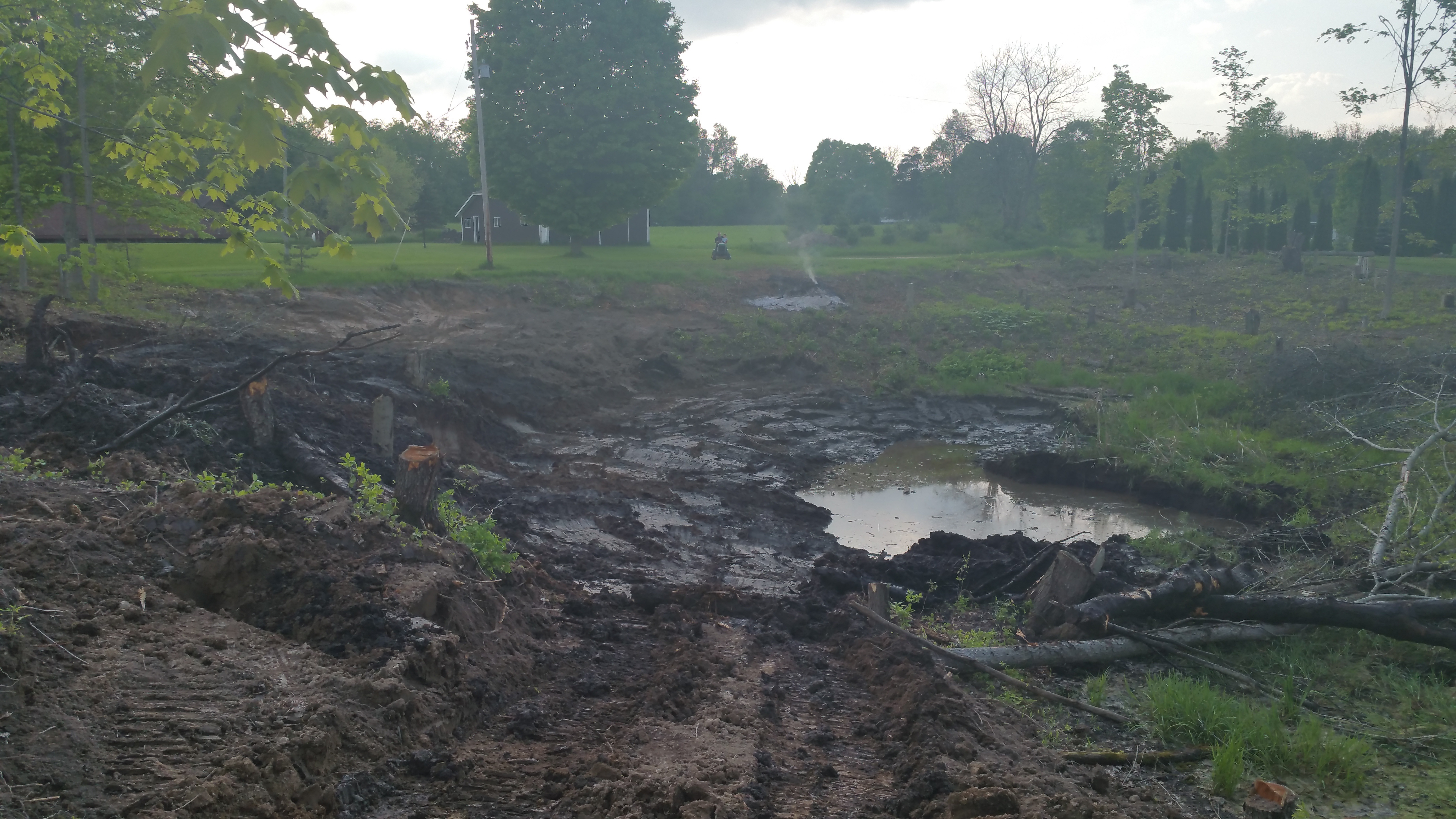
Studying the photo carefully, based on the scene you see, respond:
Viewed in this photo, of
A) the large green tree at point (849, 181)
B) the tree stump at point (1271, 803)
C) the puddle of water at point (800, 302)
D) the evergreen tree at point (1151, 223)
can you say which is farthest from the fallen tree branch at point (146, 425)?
the large green tree at point (849, 181)

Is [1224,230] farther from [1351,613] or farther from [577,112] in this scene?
[1351,613]

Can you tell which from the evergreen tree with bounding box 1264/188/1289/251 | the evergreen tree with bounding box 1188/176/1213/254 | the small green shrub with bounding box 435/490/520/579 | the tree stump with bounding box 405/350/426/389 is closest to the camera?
the small green shrub with bounding box 435/490/520/579

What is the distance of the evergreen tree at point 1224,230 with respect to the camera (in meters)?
37.7

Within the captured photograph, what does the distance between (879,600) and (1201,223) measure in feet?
142

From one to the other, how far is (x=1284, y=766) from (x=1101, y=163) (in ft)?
102

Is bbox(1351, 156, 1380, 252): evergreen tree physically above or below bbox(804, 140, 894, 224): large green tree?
below

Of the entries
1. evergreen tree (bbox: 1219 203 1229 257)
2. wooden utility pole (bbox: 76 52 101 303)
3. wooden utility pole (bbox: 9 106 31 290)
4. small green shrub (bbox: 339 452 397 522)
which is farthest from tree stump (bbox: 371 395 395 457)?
evergreen tree (bbox: 1219 203 1229 257)

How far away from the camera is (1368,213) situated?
134 feet

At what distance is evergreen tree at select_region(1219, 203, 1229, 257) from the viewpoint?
37688mm

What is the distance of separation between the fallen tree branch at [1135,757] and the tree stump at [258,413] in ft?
26.0

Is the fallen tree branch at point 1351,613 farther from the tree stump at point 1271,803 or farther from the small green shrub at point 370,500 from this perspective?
the small green shrub at point 370,500

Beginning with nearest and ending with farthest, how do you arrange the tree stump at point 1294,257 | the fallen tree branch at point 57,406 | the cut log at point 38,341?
1. the fallen tree branch at point 57,406
2. the cut log at point 38,341
3. the tree stump at point 1294,257

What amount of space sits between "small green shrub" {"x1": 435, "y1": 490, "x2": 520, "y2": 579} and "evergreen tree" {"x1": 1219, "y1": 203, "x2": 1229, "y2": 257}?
3697cm

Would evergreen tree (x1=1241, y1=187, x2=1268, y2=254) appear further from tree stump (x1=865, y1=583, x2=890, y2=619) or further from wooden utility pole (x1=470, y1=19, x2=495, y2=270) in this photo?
tree stump (x1=865, y1=583, x2=890, y2=619)
